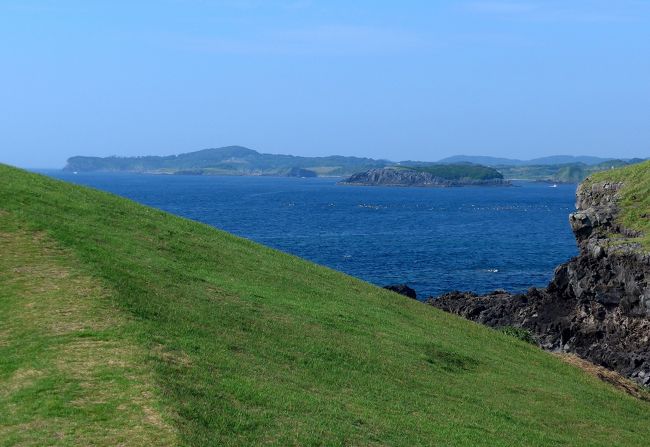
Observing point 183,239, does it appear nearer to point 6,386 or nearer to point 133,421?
point 6,386

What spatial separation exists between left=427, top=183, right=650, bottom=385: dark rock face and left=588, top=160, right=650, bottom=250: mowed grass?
71 cm

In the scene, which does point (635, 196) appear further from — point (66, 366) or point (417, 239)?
point (417, 239)

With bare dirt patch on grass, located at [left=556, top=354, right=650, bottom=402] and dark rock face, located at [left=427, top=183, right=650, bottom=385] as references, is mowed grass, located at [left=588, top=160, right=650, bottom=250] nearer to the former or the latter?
dark rock face, located at [left=427, top=183, right=650, bottom=385]

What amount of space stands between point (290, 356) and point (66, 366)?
603 cm

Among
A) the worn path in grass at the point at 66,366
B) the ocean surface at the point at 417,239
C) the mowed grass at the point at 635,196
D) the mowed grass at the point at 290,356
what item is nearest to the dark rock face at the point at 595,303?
the mowed grass at the point at 635,196

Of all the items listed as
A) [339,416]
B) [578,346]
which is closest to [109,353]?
[339,416]

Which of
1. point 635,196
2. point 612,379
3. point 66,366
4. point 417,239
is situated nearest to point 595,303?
point 635,196

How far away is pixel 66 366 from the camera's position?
52.5 feet

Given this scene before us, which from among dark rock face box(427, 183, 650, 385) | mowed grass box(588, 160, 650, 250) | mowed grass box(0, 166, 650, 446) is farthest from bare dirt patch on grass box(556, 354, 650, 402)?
mowed grass box(588, 160, 650, 250)

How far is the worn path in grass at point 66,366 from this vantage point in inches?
530

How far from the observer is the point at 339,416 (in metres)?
16.4

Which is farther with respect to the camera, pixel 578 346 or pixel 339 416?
pixel 578 346

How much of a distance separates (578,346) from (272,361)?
116ft

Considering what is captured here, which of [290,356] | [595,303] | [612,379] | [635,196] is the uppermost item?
[635,196]
